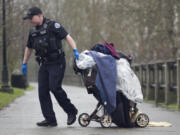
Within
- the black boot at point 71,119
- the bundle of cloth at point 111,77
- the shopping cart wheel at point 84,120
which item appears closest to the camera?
the bundle of cloth at point 111,77

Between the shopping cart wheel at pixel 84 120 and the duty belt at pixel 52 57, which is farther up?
the duty belt at pixel 52 57

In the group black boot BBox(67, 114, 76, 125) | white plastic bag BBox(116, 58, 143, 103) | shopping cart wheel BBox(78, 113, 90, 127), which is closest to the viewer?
white plastic bag BBox(116, 58, 143, 103)

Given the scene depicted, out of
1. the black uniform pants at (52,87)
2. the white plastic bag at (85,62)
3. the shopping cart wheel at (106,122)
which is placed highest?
the white plastic bag at (85,62)

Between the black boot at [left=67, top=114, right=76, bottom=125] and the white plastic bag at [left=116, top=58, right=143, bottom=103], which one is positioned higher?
the white plastic bag at [left=116, top=58, right=143, bottom=103]

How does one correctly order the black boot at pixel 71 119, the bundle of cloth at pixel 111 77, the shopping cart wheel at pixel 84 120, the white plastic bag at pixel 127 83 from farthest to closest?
the black boot at pixel 71 119, the shopping cart wheel at pixel 84 120, the white plastic bag at pixel 127 83, the bundle of cloth at pixel 111 77

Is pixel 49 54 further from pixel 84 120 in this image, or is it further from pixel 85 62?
pixel 84 120

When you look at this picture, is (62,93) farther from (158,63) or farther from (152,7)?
(152,7)

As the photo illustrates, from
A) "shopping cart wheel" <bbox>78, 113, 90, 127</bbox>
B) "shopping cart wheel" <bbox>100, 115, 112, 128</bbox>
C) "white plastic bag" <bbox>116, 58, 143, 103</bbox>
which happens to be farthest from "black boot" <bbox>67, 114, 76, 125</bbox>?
"white plastic bag" <bbox>116, 58, 143, 103</bbox>

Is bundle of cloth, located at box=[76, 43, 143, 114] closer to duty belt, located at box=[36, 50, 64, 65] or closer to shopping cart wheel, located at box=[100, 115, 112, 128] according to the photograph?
shopping cart wheel, located at box=[100, 115, 112, 128]

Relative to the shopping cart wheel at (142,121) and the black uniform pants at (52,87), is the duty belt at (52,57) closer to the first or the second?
the black uniform pants at (52,87)

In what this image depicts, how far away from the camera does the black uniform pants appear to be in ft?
33.0

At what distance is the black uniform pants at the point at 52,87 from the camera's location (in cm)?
1005

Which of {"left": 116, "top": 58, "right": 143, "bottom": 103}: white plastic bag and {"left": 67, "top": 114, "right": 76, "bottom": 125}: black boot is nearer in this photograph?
{"left": 116, "top": 58, "right": 143, "bottom": 103}: white plastic bag

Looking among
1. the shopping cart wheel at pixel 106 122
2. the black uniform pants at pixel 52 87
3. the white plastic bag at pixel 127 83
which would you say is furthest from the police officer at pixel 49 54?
the white plastic bag at pixel 127 83
